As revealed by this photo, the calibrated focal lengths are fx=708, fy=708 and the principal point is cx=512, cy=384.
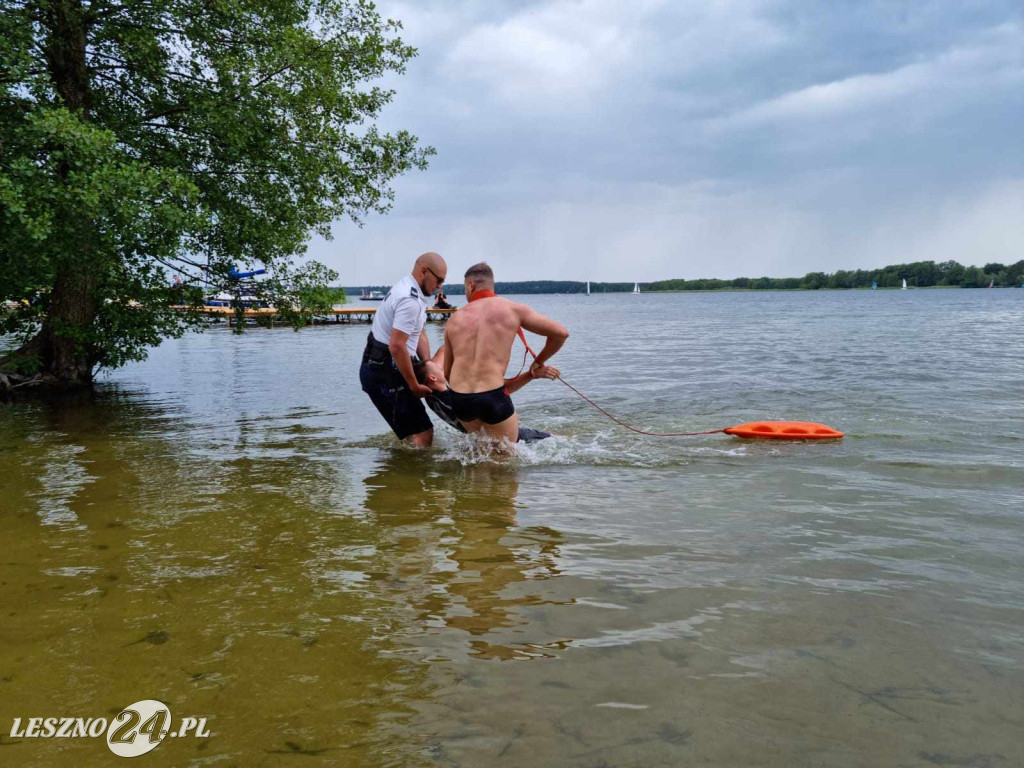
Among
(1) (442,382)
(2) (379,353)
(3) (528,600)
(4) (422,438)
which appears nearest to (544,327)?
(1) (442,382)

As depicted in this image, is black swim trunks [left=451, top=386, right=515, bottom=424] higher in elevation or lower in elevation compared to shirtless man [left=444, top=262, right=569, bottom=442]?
lower

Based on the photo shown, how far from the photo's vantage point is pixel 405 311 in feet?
26.7

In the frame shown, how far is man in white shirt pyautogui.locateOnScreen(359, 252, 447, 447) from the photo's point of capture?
8.18m

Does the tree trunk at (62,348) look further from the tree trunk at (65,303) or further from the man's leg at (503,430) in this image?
the man's leg at (503,430)

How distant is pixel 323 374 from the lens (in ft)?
71.4

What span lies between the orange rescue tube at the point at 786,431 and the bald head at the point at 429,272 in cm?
458

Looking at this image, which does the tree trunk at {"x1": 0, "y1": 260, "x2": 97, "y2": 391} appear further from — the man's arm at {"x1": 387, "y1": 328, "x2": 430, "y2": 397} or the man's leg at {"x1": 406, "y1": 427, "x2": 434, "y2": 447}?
the man's arm at {"x1": 387, "y1": 328, "x2": 430, "y2": 397}

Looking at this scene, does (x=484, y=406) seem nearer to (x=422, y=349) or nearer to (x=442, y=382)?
(x=442, y=382)

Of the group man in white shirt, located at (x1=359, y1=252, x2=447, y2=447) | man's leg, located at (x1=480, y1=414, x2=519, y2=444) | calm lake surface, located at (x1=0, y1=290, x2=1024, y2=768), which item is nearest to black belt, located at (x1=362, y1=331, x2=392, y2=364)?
man in white shirt, located at (x1=359, y1=252, x2=447, y2=447)

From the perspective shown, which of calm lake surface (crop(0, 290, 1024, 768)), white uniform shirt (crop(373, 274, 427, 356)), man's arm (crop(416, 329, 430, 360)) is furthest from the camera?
man's arm (crop(416, 329, 430, 360))

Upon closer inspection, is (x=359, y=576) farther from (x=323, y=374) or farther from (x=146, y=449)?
(x=323, y=374)

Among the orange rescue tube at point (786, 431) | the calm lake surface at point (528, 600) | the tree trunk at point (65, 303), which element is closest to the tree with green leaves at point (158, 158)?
the tree trunk at point (65, 303)

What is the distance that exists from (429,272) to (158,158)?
9.39 meters

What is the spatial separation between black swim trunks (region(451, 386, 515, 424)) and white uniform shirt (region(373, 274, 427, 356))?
855mm
